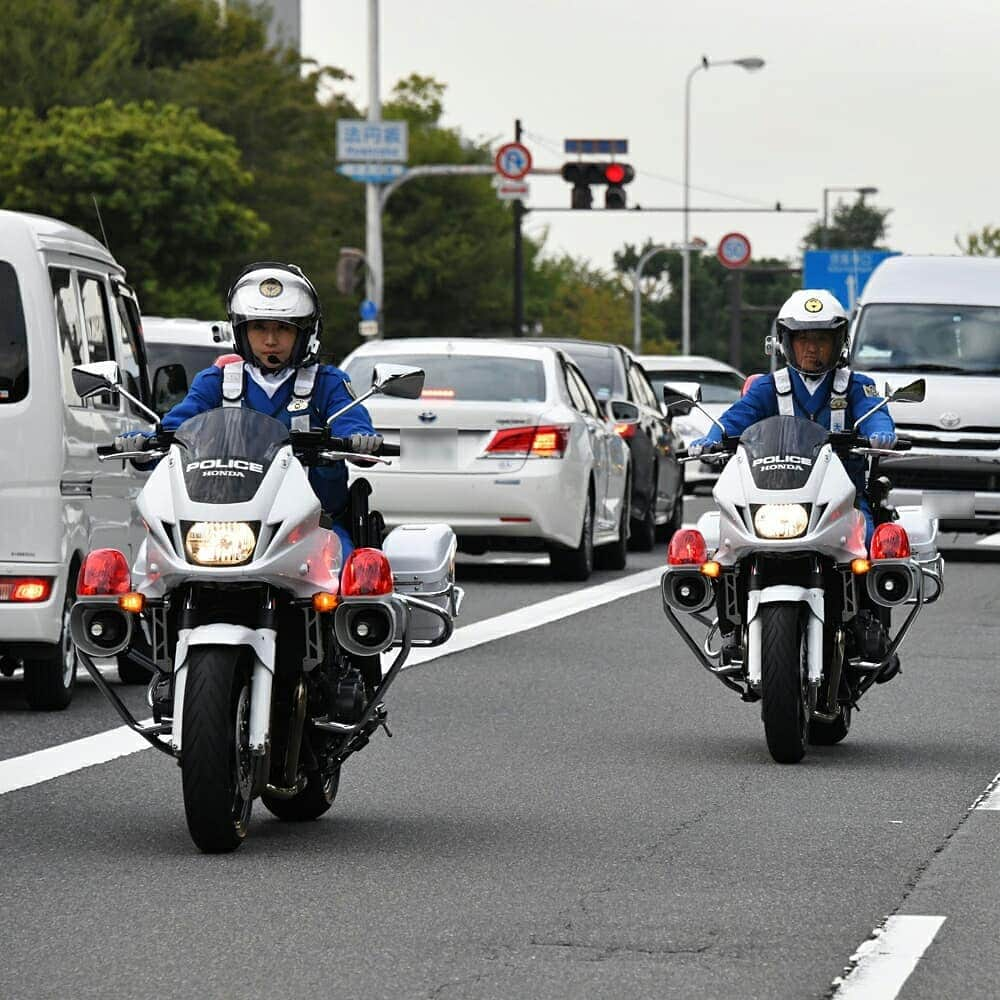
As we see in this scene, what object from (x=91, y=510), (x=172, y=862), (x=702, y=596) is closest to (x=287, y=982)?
(x=172, y=862)

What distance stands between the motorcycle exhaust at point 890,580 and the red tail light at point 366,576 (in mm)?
2524

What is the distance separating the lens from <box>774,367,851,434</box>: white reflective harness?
34.1 feet

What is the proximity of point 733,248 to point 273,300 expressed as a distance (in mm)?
65356

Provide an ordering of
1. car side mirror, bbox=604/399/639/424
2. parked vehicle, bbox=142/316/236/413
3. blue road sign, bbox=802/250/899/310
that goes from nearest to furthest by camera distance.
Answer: car side mirror, bbox=604/399/639/424, parked vehicle, bbox=142/316/236/413, blue road sign, bbox=802/250/899/310

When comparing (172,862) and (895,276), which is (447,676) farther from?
(895,276)

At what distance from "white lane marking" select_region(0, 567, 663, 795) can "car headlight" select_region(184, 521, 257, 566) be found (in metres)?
1.90

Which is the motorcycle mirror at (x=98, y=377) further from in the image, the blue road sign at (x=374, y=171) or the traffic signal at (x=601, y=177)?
the blue road sign at (x=374, y=171)

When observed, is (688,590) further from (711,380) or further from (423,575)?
(711,380)

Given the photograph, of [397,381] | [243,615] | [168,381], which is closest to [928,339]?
[168,381]

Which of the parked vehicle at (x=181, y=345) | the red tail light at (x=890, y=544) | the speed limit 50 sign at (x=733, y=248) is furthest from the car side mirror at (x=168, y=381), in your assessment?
the speed limit 50 sign at (x=733, y=248)

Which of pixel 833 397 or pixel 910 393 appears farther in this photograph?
pixel 833 397

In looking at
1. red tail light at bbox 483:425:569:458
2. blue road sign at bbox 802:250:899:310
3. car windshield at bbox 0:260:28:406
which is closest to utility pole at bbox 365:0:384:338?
blue road sign at bbox 802:250:899:310

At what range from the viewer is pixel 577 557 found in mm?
19297

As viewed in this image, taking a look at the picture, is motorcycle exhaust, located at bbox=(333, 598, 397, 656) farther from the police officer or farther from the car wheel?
the car wheel
